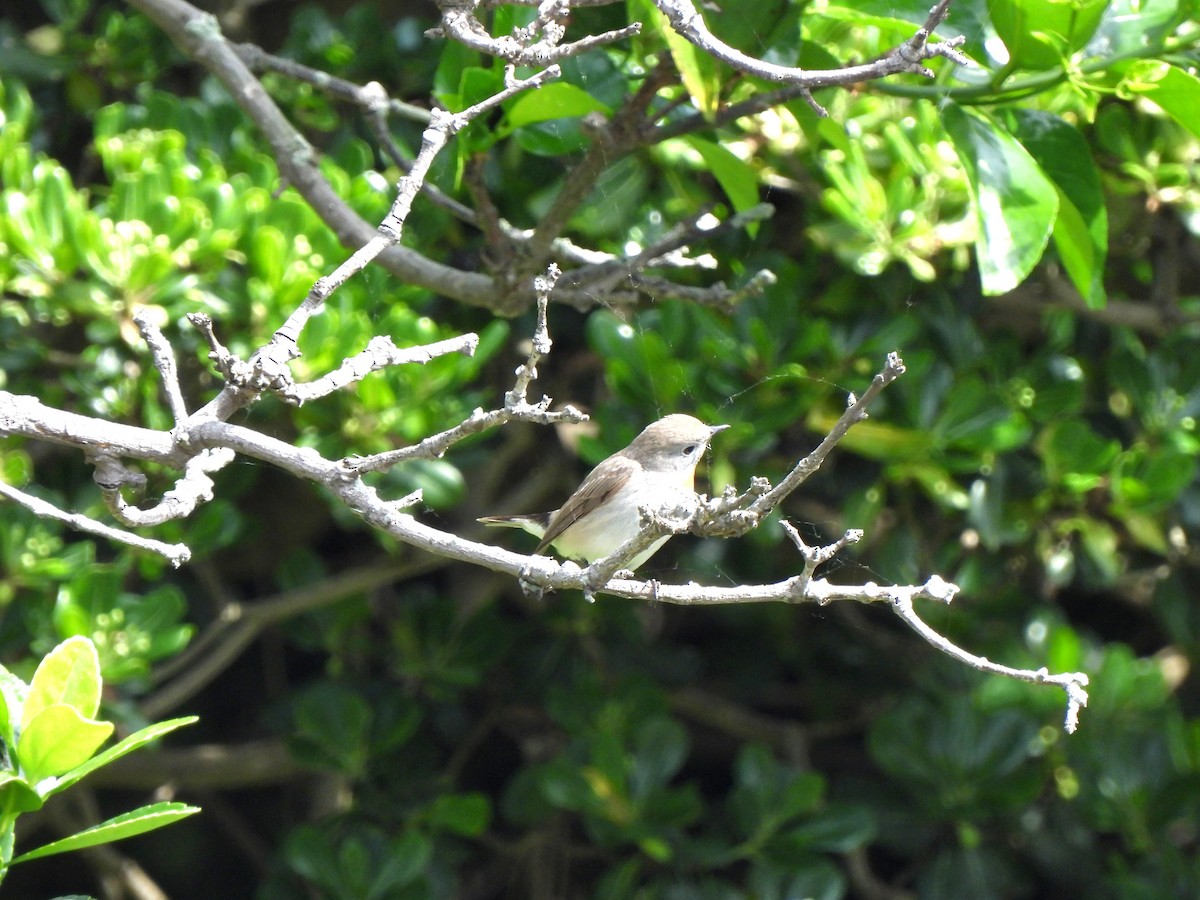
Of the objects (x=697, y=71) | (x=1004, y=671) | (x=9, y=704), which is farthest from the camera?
(x=697, y=71)

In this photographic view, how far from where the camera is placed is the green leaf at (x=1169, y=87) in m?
2.03

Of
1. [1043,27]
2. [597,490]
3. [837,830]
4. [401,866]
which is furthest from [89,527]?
[837,830]

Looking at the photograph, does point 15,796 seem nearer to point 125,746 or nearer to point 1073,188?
point 125,746

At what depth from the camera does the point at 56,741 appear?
63.2 inches

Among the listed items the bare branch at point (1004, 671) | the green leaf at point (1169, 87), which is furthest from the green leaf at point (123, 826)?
the green leaf at point (1169, 87)

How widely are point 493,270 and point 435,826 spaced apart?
191cm

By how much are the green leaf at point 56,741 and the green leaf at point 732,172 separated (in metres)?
1.49

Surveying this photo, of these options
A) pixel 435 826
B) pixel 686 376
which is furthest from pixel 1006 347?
pixel 435 826

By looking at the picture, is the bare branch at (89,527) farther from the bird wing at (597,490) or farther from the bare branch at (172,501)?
the bird wing at (597,490)

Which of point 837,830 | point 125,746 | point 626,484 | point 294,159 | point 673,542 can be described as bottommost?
→ point 837,830

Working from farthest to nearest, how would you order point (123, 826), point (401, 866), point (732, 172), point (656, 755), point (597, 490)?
point (656, 755) < point (401, 866) < point (597, 490) < point (732, 172) < point (123, 826)

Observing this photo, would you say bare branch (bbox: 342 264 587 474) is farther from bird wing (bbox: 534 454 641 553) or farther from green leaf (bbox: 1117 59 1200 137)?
bird wing (bbox: 534 454 641 553)

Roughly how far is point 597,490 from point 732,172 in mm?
786

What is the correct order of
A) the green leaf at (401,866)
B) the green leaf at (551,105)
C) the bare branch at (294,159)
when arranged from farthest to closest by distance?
the green leaf at (401,866)
the bare branch at (294,159)
the green leaf at (551,105)
